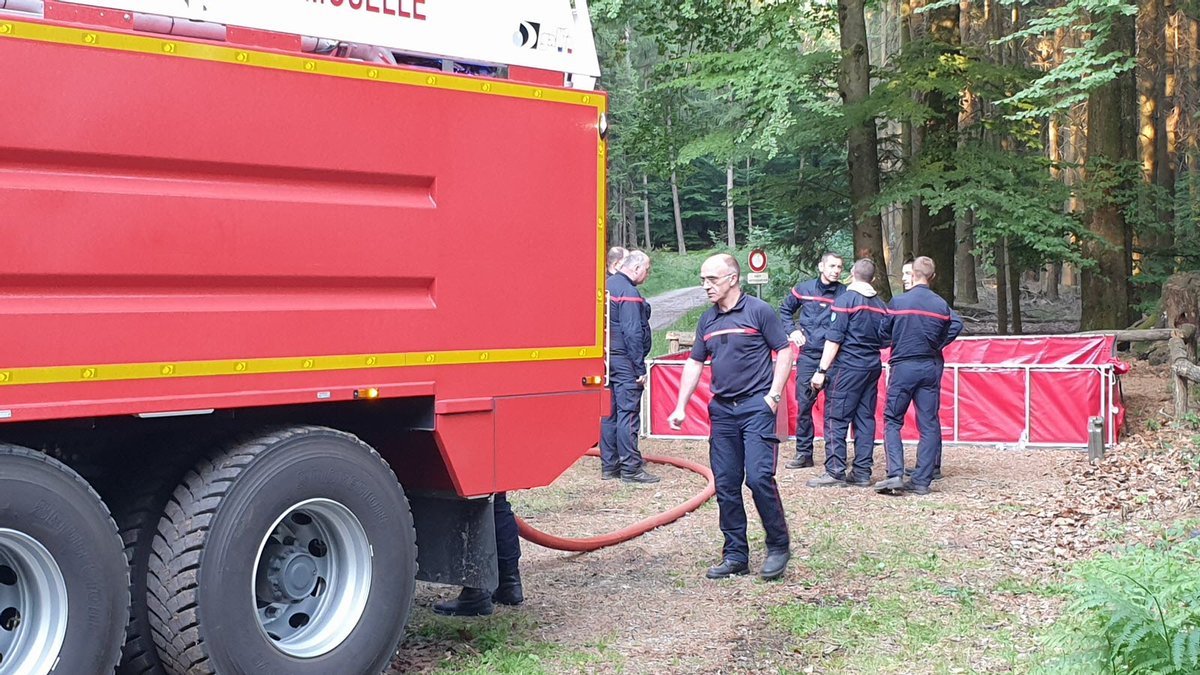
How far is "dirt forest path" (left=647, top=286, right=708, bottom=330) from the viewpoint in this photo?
35656mm

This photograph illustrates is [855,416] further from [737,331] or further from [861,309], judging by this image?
[737,331]

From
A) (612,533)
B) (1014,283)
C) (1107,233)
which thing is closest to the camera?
(612,533)

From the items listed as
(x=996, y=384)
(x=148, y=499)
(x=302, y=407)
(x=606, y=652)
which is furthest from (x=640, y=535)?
(x=996, y=384)

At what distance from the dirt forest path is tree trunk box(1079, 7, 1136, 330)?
1415 centimetres

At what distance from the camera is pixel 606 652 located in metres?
6.02

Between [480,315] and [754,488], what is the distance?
263 cm

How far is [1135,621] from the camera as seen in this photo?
4.14m

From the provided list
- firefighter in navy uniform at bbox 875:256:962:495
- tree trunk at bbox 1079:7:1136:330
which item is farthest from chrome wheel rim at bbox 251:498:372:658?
tree trunk at bbox 1079:7:1136:330

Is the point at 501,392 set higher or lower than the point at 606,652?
higher

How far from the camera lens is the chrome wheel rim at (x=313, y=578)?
510 cm

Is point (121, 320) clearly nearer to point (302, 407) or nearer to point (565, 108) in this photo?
point (302, 407)

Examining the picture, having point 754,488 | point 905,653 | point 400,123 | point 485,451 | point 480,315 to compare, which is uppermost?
point 400,123

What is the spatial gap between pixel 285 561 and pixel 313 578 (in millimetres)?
167

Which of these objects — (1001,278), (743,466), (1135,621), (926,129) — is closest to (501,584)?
(743,466)
